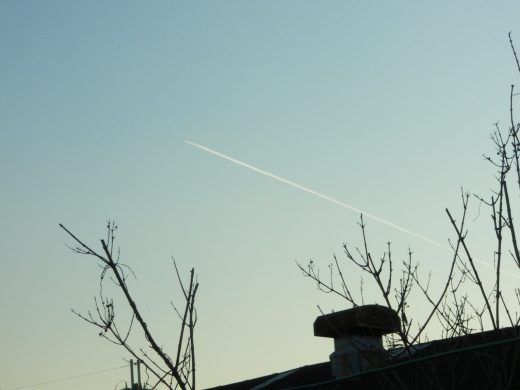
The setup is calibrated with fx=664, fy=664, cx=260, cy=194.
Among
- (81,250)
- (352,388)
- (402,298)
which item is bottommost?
(352,388)

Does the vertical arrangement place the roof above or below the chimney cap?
below

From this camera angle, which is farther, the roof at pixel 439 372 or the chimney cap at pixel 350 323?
the chimney cap at pixel 350 323

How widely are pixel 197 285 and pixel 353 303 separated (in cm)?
153

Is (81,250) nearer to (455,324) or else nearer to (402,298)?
(402,298)

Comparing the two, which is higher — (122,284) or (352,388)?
(122,284)

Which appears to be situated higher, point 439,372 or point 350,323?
point 350,323

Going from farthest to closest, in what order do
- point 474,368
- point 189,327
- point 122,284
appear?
point 474,368, point 189,327, point 122,284

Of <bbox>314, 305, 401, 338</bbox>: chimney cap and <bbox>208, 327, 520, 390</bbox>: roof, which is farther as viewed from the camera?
<bbox>314, 305, 401, 338</bbox>: chimney cap

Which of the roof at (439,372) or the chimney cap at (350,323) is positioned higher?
the chimney cap at (350,323)

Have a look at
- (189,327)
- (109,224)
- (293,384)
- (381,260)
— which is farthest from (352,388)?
(109,224)

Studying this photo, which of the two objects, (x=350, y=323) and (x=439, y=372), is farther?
(x=350, y=323)

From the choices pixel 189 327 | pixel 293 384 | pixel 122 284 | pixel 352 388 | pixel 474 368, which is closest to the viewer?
pixel 122 284

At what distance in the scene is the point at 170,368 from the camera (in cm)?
519

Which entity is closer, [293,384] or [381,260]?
[381,260]
